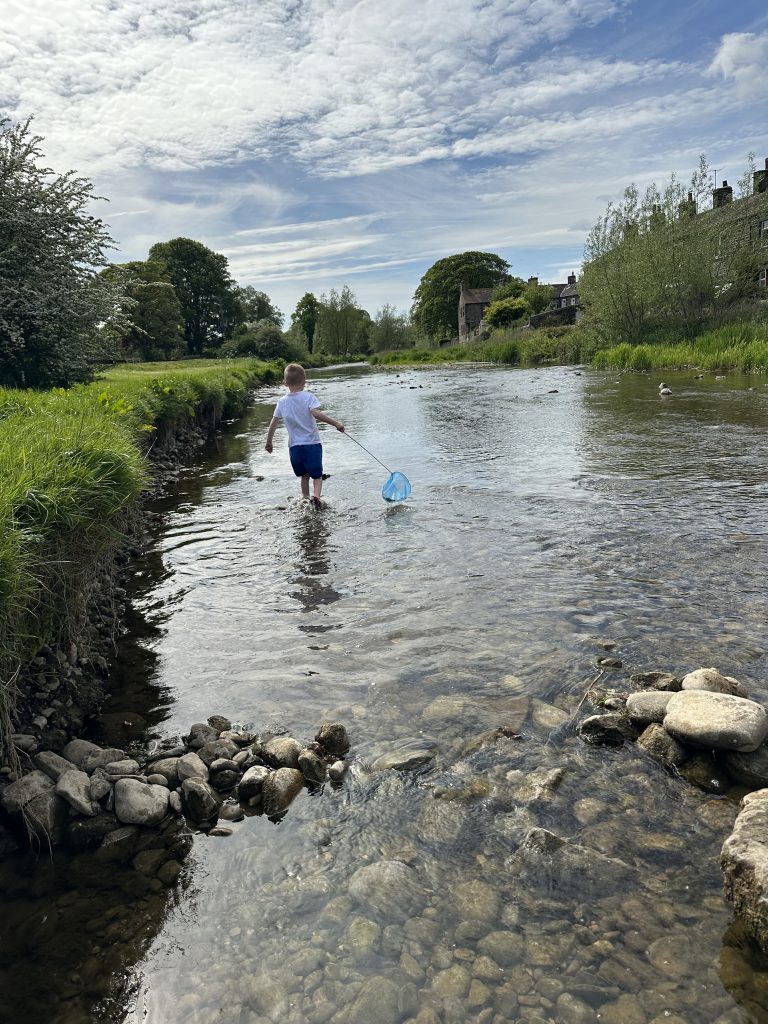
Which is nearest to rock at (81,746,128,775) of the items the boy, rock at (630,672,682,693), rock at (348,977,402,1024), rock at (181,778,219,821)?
rock at (181,778,219,821)

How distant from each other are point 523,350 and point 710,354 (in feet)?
95.4

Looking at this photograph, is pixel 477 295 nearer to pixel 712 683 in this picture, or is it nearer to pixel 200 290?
pixel 200 290

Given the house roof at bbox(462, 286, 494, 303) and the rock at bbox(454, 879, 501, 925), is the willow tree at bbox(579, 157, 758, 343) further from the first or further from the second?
the house roof at bbox(462, 286, 494, 303)

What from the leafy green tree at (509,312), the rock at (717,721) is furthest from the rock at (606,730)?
the leafy green tree at (509,312)

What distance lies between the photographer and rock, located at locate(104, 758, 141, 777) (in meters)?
4.56

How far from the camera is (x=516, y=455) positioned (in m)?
16.7

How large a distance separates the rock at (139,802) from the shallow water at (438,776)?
46 cm

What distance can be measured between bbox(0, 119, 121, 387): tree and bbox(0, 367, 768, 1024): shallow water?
722 centimetres

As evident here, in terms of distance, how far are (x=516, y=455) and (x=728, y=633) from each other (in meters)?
10.9

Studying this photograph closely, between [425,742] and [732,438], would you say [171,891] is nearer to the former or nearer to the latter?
[425,742]

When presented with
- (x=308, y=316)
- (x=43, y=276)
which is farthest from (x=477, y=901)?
(x=308, y=316)

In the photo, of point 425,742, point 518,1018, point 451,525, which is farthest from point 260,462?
point 518,1018

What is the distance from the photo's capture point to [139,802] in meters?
4.27

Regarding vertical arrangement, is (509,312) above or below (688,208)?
below
